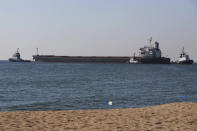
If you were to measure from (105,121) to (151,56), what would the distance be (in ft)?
411

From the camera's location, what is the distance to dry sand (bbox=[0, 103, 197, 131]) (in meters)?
10.6

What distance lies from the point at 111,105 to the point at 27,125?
10.0m

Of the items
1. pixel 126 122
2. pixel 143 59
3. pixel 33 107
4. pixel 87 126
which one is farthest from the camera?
pixel 143 59

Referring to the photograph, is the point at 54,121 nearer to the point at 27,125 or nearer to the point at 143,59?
the point at 27,125

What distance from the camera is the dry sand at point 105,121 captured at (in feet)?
34.7

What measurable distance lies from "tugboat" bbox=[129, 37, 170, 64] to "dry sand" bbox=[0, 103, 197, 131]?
12169 cm

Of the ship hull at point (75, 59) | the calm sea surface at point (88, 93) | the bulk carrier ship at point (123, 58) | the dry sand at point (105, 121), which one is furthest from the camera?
the ship hull at point (75, 59)

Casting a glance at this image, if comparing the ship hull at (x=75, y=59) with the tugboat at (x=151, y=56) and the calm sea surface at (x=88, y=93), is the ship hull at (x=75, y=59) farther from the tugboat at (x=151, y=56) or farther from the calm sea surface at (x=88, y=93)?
the calm sea surface at (x=88, y=93)

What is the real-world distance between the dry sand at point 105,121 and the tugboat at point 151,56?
4791 inches

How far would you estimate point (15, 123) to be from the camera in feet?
36.8

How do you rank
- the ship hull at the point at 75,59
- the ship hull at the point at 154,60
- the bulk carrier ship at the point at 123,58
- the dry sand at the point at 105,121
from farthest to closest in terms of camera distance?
1. the ship hull at the point at 75,59
2. the bulk carrier ship at the point at 123,58
3. the ship hull at the point at 154,60
4. the dry sand at the point at 105,121

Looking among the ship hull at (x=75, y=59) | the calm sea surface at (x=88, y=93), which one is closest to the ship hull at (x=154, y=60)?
the ship hull at (x=75, y=59)

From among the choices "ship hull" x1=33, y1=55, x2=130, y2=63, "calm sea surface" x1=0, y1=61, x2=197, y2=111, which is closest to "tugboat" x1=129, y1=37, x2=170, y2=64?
"ship hull" x1=33, y1=55, x2=130, y2=63

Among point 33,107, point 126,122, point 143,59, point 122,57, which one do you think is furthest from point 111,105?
point 122,57
